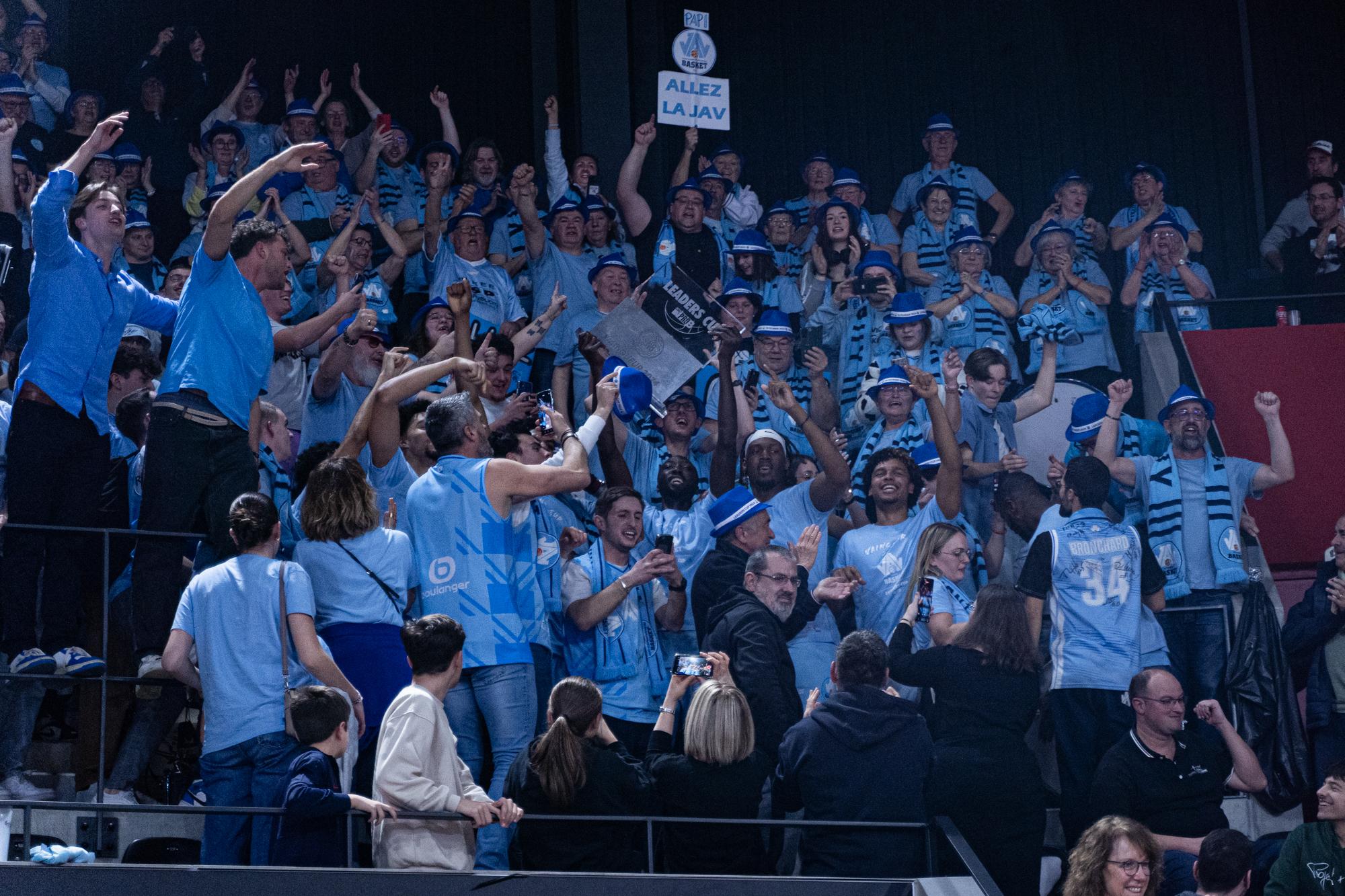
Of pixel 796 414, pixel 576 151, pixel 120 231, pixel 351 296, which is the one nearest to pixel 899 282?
pixel 796 414

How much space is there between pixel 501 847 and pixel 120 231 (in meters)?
2.62

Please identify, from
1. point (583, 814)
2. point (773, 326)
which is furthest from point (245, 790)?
point (773, 326)

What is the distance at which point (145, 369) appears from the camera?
6766mm

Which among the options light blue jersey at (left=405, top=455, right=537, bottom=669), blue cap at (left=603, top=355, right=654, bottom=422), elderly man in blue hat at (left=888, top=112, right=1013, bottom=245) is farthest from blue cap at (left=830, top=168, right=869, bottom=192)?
light blue jersey at (left=405, top=455, right=537, bottom=669)

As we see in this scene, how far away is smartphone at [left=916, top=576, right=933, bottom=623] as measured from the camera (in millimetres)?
6727

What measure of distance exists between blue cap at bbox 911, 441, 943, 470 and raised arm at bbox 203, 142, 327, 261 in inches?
139

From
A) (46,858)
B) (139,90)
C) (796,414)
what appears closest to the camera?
(46,858)

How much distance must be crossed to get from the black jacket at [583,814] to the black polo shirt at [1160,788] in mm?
2094

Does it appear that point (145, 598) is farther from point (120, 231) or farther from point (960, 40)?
point (960, 40)

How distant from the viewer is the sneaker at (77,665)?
5.64m

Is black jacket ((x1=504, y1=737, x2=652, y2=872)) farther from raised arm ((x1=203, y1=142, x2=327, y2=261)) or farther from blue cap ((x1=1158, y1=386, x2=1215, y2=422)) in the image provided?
blue cap ((x1=1158, y1=386, x2=1215, y2=422))

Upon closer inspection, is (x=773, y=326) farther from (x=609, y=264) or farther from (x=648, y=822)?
(x=648, y=822)

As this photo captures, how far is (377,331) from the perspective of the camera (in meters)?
8.95

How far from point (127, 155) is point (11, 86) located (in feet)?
2.48
